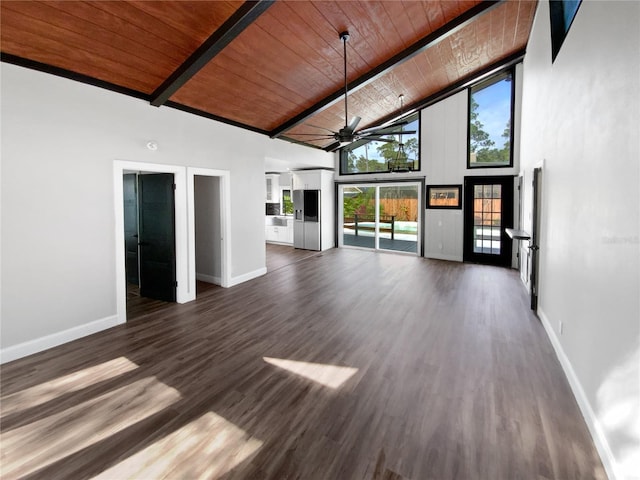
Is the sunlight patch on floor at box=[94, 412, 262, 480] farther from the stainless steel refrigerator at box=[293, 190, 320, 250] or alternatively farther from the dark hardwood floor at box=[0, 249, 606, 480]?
the stainless steel refrigerator at box=[293, 190, 320, 250]

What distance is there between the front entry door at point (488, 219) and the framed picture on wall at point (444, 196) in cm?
19

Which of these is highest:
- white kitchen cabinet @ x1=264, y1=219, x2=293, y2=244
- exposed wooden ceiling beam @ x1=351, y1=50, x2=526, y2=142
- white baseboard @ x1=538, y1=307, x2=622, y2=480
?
exposed wooden ceiling beam @ x1=351, y1=50, x2=526, y2=142

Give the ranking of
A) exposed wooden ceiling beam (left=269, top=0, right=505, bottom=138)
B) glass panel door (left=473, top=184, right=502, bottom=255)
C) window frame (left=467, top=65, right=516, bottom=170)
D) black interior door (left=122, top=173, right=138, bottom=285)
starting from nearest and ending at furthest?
1. exposed wooden ceiling beam (left=269, top=0, right=505, bottom=138)
2. black interior door (left=122, top=173, right=138, bottom=285)
3. window frame (left=467, top=65, right=516, bottom=170)
4. glass panel door (left=473, top=184, right=502, bottom=255)

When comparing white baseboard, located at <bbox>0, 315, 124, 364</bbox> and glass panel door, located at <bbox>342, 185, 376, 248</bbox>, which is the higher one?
glass panel door, located at <bbox>342, 185, 376, 248</bbox>

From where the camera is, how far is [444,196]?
Answer: 26.7 ft

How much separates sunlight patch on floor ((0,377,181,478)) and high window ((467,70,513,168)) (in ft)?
25.9

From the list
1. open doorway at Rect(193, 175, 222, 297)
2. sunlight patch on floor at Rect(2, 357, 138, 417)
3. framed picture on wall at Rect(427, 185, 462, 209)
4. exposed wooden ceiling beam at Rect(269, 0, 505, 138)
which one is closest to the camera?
sunlight patch on floor at Rect(2, 357, 138, 417)

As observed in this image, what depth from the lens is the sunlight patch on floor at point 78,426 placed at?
1945 mm

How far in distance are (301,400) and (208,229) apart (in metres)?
4.23

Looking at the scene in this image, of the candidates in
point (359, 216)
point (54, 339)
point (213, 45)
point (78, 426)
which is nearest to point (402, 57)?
point (213, 45)

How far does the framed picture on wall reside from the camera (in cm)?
795

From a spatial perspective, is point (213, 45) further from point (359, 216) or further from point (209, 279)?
point (359, 216)

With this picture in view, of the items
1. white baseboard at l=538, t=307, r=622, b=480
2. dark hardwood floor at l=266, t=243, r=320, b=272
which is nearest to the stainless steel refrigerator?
dark hardwood floor at l=266, t=243, r=320, b=272

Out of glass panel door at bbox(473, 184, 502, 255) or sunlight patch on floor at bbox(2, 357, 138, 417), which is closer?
sunlight patch on floor at bbox(2, 357, 138, 417)
